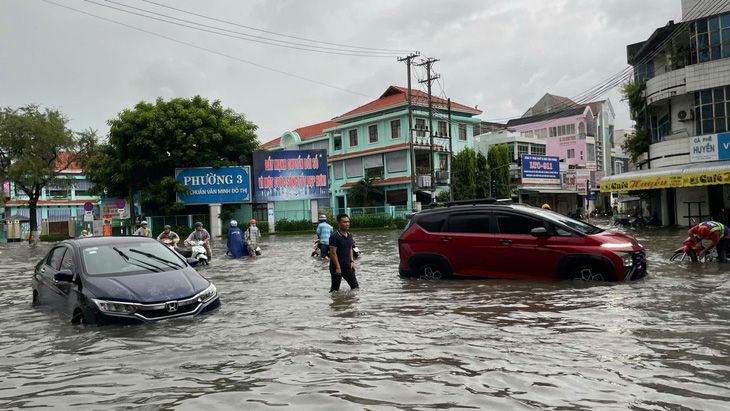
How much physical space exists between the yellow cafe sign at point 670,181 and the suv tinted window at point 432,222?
20.6m

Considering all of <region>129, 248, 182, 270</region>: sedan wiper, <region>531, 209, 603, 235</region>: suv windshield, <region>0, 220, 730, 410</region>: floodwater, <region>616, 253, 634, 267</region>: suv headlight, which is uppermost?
<region>531, 209, 603, 235</region>: suv windshield

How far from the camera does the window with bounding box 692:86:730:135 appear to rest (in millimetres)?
27359

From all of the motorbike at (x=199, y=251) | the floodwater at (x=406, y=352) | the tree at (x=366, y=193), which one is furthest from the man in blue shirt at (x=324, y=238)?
the tree at (x=366, y=193)

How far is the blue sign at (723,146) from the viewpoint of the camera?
27.5m

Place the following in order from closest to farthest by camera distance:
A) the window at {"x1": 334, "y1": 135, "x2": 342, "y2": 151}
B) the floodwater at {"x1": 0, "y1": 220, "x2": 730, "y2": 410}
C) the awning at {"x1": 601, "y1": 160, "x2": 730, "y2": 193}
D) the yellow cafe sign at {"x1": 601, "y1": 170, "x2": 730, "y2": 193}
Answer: the floodwater at {"x1": 0, "y1": 220, "x2": 730, "y2": 410} < the yellow cafe sign at {"x1": 601, "y1": 170, "x2": 730, "y2": 193} < the awning at {"x1": 601, "y1": 160, "x2": 730, "y2": 193} < the window at {"x1": 334, "y1": 135, "x2": 342, "y2": 151}

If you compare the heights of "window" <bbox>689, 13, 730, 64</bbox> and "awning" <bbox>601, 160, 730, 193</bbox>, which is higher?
"window" <bbox>689, 13, 730, 64</bbox>

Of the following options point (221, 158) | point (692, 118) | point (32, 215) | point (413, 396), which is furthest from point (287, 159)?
point (413, 396)

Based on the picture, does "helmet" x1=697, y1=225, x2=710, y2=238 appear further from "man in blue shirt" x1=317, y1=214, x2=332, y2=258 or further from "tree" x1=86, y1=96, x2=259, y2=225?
"tree" x1=86, y1=96, x2=259, y2=225

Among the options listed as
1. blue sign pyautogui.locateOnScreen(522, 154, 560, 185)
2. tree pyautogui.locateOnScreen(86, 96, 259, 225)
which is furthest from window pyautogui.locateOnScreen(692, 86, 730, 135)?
tree pyautogui.locateOnScreen(86, 96, 259, 225)

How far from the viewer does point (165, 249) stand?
957 cm

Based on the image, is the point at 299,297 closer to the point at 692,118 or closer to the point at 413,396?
the point at 413,396

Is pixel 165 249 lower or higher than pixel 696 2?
lower

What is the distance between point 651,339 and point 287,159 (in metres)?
38.6

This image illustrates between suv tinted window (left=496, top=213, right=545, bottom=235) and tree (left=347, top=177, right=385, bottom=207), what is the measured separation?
40.1 metres
